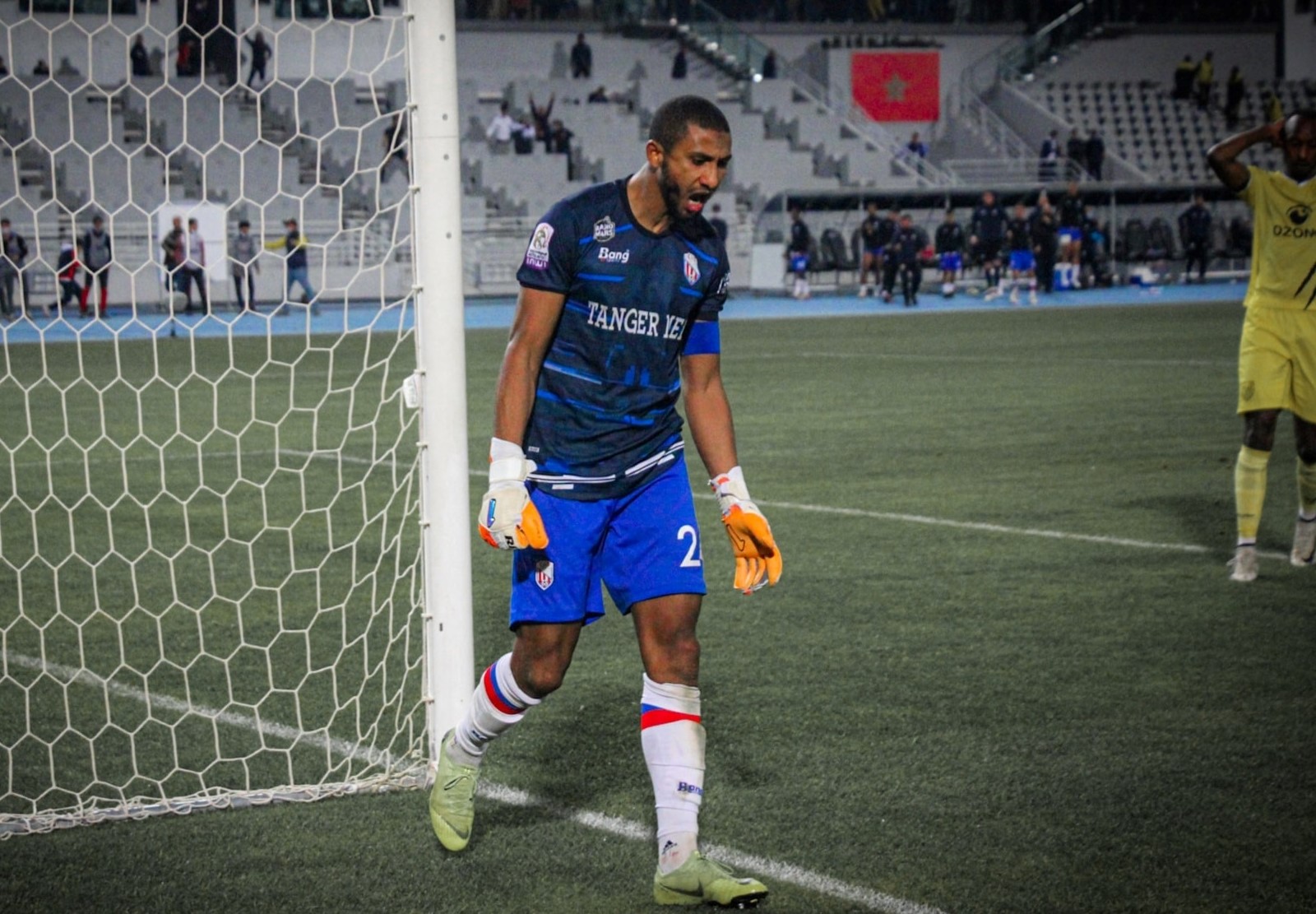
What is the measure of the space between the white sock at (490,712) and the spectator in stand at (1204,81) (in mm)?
46231

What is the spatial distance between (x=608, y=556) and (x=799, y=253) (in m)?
31.8

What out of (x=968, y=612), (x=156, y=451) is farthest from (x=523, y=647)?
(x=156, y=451)

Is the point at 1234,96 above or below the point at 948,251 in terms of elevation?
above

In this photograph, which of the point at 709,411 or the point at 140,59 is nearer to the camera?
the point at 709,411

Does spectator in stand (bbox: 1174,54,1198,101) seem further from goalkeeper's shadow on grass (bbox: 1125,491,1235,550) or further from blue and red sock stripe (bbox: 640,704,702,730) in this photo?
blue and red sock stripe (bbox: 640,704,702,730)

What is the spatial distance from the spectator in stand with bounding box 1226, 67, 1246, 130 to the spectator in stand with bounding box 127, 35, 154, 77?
28.9m

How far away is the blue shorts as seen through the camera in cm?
397

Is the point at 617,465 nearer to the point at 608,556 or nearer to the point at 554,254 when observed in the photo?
the point at 608,556

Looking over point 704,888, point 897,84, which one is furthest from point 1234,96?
point 704,888

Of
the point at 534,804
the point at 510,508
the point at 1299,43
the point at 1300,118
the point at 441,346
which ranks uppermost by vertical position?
the point at 1299,43

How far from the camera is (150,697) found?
5.55 m

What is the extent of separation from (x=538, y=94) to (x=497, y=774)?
3652cm

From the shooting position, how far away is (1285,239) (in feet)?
24.4

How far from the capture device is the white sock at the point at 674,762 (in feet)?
12.5
